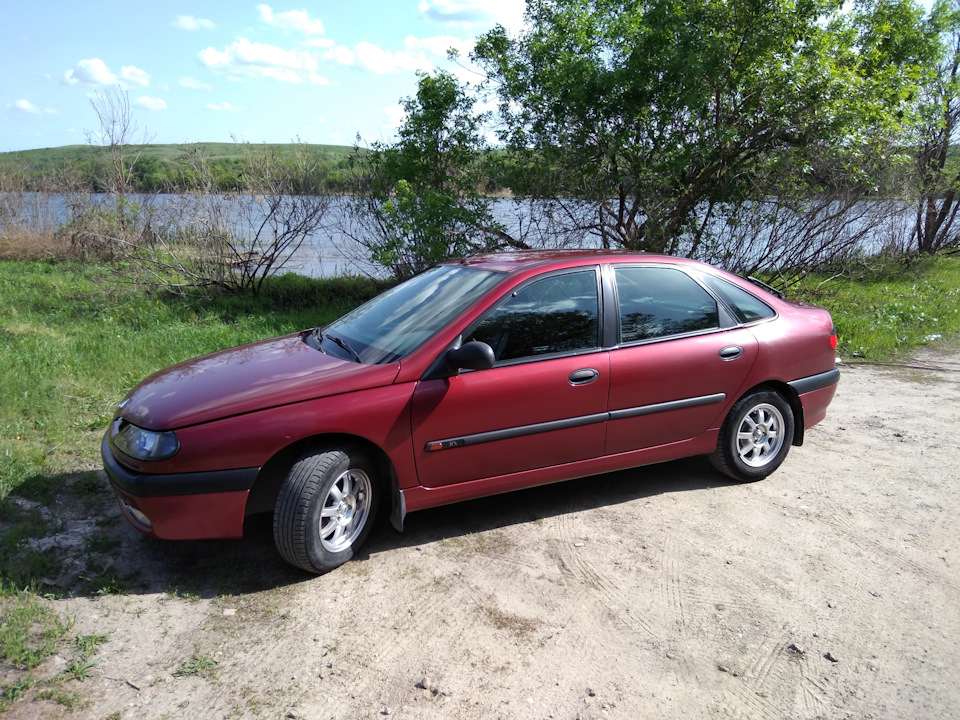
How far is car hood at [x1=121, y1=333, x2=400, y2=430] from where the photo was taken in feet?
11.8

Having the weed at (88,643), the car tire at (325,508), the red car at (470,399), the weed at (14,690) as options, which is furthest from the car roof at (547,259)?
the weed at (14,690)

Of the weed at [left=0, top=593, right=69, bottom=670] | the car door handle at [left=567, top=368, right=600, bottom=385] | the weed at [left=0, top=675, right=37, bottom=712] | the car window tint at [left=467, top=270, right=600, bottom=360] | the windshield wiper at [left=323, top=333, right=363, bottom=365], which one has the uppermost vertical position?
the car window tint at [left=467, top=270, right=600, bottom=360]

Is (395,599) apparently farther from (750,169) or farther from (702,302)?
(750,169)

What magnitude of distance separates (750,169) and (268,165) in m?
7.45

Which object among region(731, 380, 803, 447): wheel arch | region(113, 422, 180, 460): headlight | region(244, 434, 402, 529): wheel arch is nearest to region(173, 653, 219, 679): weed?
region(244, 434, 402, 529): wheel arch

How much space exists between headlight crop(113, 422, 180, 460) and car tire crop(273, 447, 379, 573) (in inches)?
22.5

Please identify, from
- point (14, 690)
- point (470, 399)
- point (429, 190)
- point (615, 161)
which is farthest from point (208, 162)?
point (14, 690)

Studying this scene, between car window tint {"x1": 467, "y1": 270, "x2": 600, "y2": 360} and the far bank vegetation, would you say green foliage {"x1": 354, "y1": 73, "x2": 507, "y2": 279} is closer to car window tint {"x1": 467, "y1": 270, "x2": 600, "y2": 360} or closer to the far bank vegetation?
the far bank vegetation

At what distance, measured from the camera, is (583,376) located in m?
4.27

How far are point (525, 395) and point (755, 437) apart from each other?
196cm

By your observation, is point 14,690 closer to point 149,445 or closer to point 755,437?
point 149,445

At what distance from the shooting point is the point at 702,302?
4.86 m

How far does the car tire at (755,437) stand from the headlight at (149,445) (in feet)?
11.3

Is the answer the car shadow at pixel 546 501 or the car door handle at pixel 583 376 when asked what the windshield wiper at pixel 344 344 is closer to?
the car shadow at pixel 546 501
